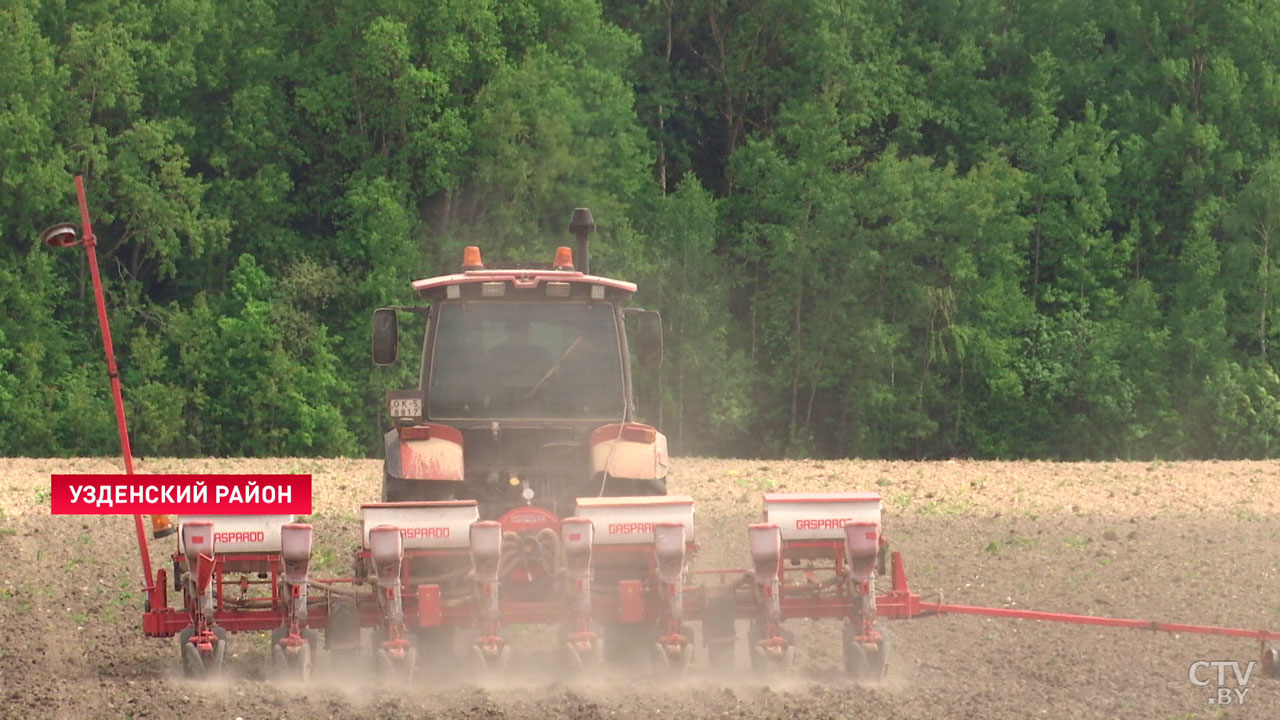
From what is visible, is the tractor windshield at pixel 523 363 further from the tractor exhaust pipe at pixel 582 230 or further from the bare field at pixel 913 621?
the bare field at pixel 913 621

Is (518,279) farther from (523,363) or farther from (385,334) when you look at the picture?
(385,334)

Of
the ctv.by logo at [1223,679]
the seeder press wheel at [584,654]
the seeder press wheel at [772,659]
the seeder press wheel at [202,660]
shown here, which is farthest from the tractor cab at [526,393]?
the ctv.by logo at [1223,679]

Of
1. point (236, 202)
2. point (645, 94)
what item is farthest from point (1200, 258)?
point (236, 202)

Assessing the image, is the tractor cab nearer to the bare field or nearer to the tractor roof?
the tractor roof

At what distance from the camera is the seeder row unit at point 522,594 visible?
1138 cm

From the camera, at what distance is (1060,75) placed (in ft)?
173

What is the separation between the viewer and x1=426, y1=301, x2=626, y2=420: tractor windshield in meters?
12.8

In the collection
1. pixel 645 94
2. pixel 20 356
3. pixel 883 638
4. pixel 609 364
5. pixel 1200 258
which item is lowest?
pixel 883 638

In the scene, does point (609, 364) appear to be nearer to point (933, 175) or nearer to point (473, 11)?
point (473, 11)

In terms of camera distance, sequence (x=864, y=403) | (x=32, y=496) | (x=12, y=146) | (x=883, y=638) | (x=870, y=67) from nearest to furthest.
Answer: (x=883, y=638) < (x=32, y=496) < (x=12, y=146) < (x=864, y=403) < (x=870, y=67)

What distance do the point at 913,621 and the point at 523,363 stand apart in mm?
4228

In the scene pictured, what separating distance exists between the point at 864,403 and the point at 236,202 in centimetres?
1710

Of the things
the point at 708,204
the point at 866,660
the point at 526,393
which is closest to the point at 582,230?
the point at 526,393

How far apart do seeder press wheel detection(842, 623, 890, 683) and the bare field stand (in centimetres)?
18
